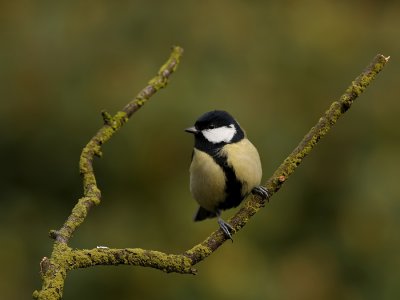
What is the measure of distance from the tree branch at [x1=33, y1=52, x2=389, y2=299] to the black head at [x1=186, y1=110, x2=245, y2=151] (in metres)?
0.51

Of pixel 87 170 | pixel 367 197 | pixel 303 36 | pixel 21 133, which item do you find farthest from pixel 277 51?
pixel 87 170

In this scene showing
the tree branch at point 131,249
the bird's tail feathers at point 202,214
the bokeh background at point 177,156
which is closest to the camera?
the tree branch at point 131,249

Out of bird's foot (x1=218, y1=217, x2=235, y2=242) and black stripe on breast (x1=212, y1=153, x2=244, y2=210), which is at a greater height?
black stripe on breast (x1=212, y1=153, x2=244, y2=210)

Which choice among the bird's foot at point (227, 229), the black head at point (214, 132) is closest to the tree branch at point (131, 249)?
the bird's foot at point (227, 229)

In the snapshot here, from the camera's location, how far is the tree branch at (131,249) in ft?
5.92

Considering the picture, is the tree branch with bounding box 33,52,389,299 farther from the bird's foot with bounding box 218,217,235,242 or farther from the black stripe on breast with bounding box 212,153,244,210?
the black stripe on breast with bounding box 212,153,244,210

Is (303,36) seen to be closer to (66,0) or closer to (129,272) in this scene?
(66,0)

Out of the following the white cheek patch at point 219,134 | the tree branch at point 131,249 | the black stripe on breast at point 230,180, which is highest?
the white cheek patch at point 219,134

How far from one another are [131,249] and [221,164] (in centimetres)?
102

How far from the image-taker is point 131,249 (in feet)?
6.43

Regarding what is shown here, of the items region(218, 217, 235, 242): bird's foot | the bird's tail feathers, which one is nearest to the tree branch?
region(218, 217, 235, 242): bird's foot

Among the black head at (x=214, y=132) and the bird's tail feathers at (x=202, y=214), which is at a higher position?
the black head at (x=214, y=132)

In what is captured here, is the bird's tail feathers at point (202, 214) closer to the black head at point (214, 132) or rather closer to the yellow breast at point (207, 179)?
the yellow breast at point (207, 179)

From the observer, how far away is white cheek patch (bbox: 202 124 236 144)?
3.00 metres
